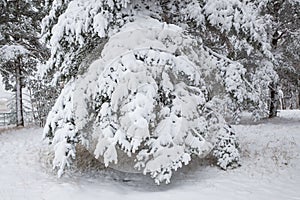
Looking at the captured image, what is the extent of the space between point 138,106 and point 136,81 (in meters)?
0.45

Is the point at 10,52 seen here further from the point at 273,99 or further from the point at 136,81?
the point at 273,99

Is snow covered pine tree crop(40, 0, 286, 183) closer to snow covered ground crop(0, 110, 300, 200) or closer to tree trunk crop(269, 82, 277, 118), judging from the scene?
snow covered ground crop(0, 110, 300, 200)

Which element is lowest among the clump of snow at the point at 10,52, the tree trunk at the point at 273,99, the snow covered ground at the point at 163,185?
the snow covered ground at the point at 163,185

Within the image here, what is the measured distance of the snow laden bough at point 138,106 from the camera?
6.12 meters

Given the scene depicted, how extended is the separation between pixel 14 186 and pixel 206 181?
11.9ft

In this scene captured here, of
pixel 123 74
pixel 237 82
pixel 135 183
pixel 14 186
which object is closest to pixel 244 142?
pixel 237 82

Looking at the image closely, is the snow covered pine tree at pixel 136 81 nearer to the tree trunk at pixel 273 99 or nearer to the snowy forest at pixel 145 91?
the snowy forest at pixel 145 91

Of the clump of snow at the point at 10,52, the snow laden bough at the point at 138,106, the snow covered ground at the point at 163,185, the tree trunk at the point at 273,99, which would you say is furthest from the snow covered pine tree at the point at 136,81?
the tree trunk at the point at 273,99

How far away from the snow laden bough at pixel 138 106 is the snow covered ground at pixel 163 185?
42cm

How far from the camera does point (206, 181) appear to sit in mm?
6992

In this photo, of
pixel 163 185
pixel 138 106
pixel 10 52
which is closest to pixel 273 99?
pixel 163 185

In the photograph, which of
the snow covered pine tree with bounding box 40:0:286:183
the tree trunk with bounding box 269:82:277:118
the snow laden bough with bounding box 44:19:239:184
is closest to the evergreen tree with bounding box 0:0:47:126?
the snow covered pine tree with bounding box 40:0:286:183

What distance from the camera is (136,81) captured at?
6.09 metres

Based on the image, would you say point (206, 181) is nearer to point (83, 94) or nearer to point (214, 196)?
point (214, 196)
